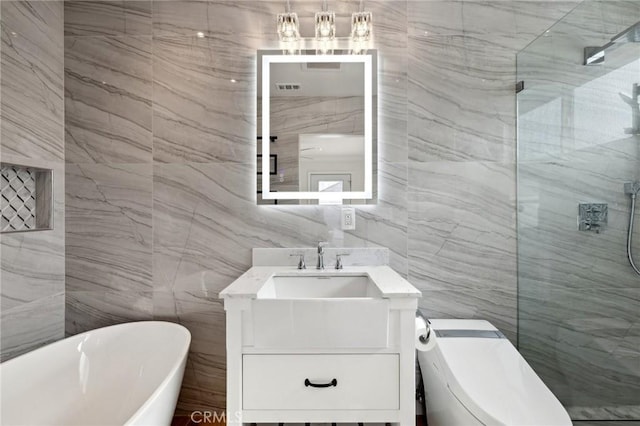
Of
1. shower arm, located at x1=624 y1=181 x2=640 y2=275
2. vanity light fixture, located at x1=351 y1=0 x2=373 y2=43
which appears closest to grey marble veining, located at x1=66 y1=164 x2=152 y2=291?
vanity light fixture, located at x1=351 y1=0 x2=373 y2=43

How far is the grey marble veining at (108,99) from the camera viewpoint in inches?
74.5

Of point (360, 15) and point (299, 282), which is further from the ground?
point (360, 15)

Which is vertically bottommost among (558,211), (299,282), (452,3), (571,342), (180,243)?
(571,342)

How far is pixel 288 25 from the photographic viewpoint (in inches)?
70.9

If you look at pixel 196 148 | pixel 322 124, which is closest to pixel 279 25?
pixel 322 124

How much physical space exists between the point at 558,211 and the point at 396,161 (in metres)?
0.75

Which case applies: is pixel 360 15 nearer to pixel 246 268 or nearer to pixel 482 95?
pixel 482 95

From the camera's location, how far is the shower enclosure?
1.28 m

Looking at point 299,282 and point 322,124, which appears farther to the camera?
point 322,124

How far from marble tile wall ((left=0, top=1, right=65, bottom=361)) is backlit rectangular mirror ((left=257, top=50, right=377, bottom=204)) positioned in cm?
102

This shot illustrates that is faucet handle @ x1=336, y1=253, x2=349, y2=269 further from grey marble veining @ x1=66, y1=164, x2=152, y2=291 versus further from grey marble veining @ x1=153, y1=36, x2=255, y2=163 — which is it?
grey marble veining @ x1=66, y1=164, x2=152, y2=291

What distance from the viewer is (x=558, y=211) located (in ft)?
5.19

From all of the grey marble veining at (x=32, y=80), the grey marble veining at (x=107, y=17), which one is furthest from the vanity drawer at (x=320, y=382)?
the grey marble veining at (x=107, y=17)

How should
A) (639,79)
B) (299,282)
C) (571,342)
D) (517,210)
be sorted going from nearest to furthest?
(639,79) → (571,342) → (299,282) → (517,210)
